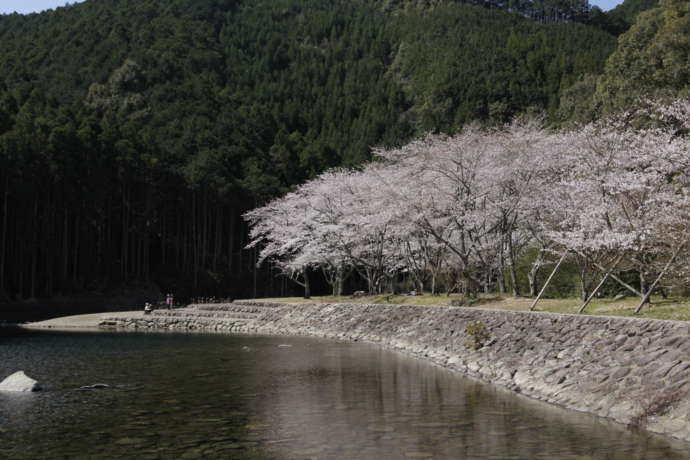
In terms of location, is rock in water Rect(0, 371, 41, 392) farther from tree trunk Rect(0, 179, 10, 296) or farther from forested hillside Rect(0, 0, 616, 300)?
forested hillside Rect(0, 0, 616, 300)

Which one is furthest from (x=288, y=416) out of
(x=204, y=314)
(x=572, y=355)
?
(x=204, y=314)

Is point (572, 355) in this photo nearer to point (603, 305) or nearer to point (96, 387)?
point (603, 305)

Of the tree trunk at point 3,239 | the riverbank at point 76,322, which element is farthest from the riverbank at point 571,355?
the tree trunk at point 3,239

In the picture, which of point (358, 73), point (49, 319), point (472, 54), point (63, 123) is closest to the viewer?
point (49, 319)

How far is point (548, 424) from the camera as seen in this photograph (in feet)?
37.9

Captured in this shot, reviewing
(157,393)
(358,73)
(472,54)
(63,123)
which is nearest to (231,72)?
(358,73)

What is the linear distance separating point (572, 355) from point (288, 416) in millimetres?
6902

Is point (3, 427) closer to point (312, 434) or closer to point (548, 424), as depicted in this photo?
point (312, 434)

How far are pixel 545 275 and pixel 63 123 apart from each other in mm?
41205

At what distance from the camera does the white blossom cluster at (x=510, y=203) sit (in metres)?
18.7

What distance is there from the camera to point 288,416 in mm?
12383

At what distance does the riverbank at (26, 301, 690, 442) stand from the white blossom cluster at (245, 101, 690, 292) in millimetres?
3191

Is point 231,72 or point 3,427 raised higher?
point 231,72

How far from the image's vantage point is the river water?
31.9 feet
